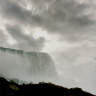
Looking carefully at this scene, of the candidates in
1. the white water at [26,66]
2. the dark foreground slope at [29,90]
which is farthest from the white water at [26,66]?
the dark foreground slope at [29,90]

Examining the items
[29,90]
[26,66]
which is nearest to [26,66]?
[26,66]

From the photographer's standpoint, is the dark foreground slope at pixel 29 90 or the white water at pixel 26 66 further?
the white water at pixel 26 66

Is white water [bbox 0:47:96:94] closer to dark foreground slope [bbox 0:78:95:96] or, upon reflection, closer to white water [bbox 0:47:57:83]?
white water [bbox 0:47:57:83]

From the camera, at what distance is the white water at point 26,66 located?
48.5m

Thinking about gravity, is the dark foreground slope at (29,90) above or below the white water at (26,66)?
below

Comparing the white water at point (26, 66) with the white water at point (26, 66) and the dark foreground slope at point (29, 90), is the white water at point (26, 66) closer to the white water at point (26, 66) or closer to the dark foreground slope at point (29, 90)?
the white water at point (26, 66)

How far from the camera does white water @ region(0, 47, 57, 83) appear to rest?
48541 mm

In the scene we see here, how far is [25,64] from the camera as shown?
55.2m

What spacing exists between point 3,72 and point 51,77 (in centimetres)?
2365

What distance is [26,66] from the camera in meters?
55.5

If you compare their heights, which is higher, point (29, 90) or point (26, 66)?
point (26, 66)

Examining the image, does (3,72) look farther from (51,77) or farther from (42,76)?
(51,77)

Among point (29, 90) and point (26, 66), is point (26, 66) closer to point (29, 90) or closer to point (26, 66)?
point (26, 66)

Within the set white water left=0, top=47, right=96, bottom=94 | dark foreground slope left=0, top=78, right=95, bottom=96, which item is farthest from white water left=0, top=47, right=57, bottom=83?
dark foreground slope left=0, top=78, right=95, bottom=96
